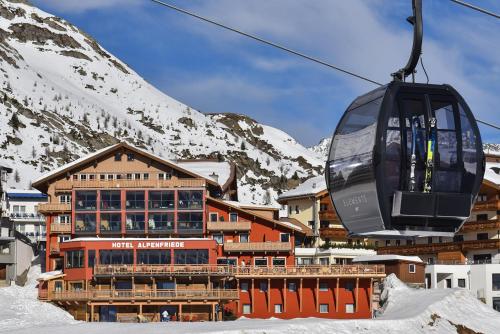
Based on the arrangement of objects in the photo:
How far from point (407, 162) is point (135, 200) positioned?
6499 centimetres

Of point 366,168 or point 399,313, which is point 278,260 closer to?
point 399,313

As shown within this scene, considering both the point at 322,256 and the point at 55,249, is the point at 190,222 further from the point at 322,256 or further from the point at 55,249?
the point at 322,256

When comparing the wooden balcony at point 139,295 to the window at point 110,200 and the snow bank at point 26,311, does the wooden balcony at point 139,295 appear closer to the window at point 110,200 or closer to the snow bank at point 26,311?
the snow bank at point 26,311

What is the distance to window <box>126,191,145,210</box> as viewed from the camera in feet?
265

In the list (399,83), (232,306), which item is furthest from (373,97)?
(232,306)

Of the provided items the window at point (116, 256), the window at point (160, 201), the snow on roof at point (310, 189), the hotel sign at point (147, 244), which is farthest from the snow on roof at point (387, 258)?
the window at point (116, 256)

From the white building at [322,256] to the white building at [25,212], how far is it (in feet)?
99.2

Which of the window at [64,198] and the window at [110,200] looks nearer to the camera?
the window at [110,200]

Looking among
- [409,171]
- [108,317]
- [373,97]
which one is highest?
[373,97]

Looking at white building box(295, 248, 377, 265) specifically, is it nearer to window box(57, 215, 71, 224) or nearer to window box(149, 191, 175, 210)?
window box(149, 191, 175, 210)

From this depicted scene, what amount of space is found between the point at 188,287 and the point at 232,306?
154 inches

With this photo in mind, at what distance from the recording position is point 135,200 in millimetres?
80875

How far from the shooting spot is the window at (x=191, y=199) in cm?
8069

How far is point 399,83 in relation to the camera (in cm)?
1677
